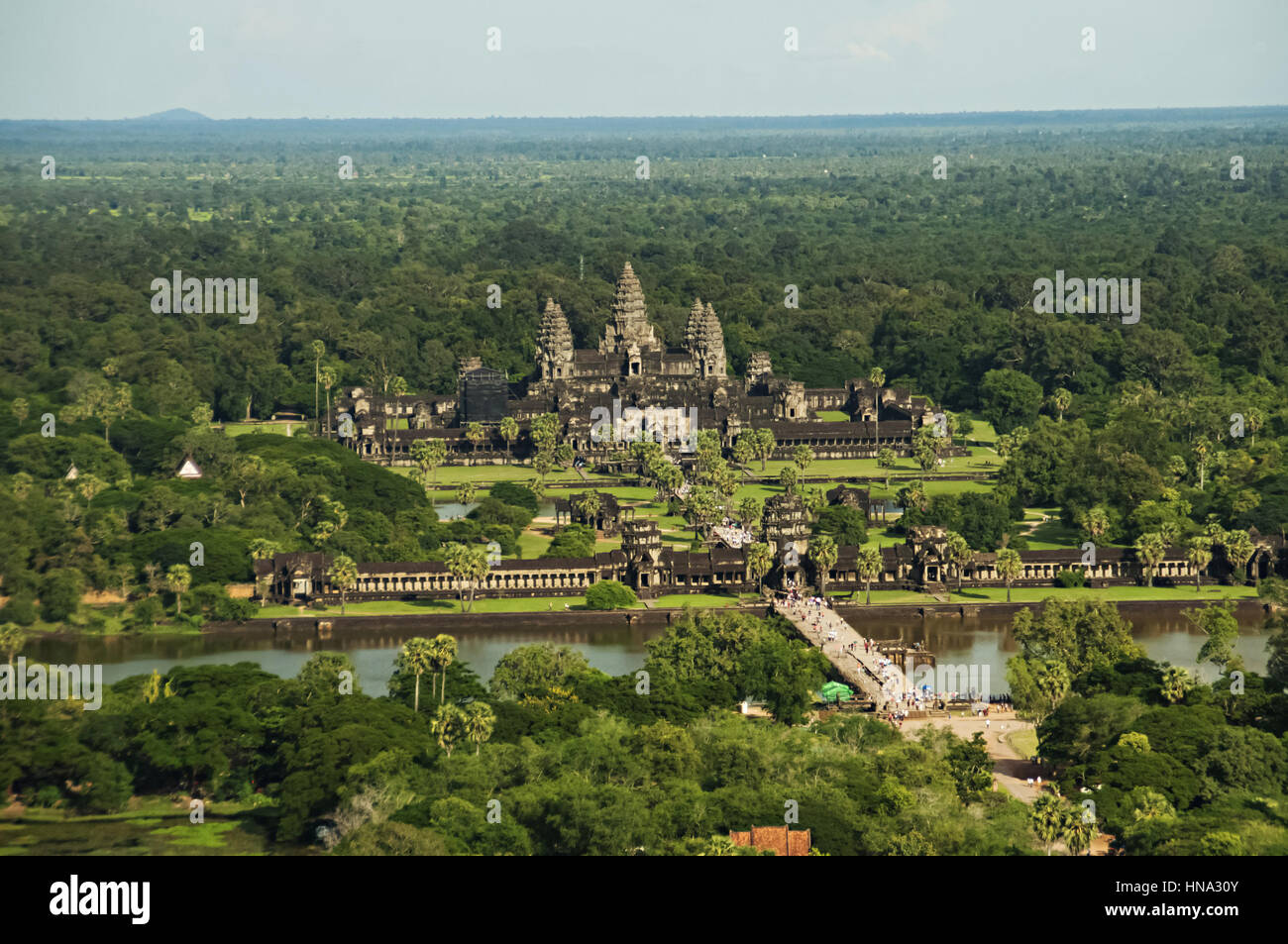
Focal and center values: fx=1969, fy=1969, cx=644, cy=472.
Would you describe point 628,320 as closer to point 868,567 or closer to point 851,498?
point 851,498

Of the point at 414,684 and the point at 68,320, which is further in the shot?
the point at 68,320

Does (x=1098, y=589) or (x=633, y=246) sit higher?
(x=633, y=246)

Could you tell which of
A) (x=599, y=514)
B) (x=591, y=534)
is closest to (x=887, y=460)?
(x=599, y=514)

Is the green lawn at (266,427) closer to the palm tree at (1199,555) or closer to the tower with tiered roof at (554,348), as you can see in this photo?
the tower with tiered roof at (554,348)

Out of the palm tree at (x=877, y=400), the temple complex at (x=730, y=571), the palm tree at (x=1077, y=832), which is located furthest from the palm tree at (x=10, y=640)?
the palm tree at (x=877, y=400)

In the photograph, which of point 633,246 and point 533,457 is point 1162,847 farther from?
point 633,246

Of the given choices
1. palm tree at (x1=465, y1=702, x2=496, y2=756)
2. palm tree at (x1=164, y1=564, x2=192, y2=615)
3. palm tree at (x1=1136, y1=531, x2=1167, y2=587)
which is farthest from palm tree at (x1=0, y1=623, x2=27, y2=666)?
palm tree at (x1=1136, y1=531, x2=1167, y2=587)

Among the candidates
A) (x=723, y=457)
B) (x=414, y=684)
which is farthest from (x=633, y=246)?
(x=414, y=684)
